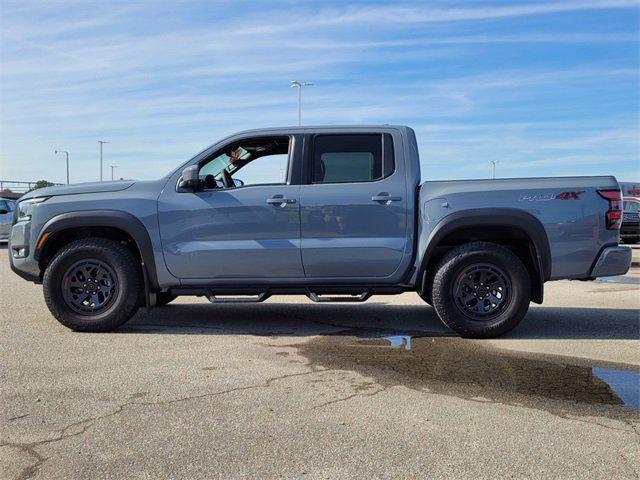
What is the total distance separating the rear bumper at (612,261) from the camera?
5.93 m

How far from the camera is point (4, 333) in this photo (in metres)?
6.23

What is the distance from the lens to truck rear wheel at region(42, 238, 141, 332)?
6.15 meters

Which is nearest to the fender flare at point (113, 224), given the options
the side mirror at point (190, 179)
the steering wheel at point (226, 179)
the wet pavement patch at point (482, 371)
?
the side mirror at point (190, 179)

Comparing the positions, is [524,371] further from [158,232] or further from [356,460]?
[158,232]

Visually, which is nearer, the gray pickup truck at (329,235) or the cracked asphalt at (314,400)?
the cracked asphalt at (314,400)

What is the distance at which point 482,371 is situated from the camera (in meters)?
4.93

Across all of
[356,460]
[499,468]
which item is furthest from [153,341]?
[499,468]

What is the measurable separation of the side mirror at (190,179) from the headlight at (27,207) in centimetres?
144

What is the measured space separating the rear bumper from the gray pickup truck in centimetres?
1

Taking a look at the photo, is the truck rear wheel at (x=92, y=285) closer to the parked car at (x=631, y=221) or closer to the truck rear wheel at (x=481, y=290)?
the truck rear wheel at (x=481, y=290)

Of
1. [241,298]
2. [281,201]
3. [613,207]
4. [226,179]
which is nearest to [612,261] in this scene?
[613,207]

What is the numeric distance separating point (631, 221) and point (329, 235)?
628 inches

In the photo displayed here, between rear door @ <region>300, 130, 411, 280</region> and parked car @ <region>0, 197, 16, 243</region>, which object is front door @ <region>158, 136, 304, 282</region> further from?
parked car @ <region>0, 197, 16, 243</region>

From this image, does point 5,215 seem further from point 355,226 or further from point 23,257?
point 355,226
